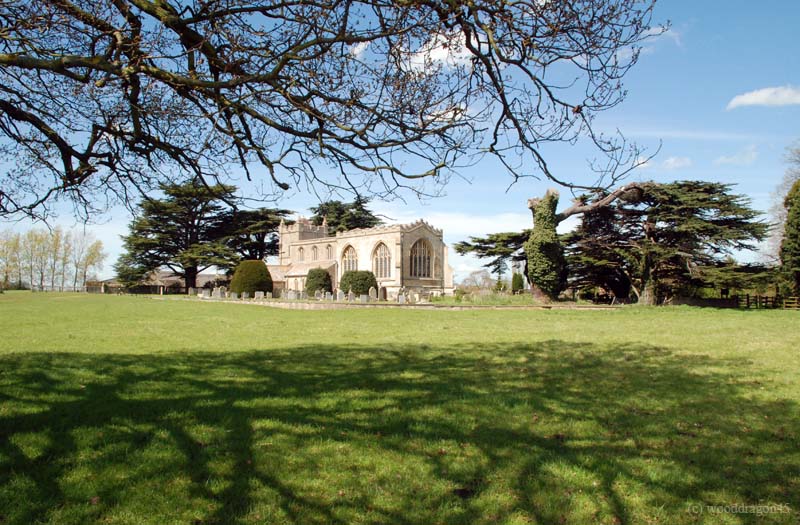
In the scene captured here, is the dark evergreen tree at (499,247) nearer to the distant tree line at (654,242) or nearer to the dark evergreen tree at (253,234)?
the distant tree line at (654,242)

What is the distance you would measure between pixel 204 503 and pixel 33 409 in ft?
8.40

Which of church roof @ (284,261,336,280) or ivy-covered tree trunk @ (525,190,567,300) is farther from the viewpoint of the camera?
church roof @ (284,261,336,280)

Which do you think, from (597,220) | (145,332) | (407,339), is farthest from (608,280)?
(145,332)

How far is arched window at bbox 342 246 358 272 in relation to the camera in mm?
47906

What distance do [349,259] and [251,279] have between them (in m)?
15.5

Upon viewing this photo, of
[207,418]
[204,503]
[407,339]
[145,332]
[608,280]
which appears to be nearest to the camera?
[204,503]

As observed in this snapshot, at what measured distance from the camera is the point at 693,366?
7555 millimetres

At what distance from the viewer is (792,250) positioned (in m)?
27.1

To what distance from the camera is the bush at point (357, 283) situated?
34.4 meters

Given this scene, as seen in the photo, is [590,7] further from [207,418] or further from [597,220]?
[597,220]

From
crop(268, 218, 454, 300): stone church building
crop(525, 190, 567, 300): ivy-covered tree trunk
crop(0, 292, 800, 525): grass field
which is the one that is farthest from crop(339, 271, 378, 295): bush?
crop(0, 292, 800, 525): grass field

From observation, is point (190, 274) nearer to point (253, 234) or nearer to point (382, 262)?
point (253, 234)

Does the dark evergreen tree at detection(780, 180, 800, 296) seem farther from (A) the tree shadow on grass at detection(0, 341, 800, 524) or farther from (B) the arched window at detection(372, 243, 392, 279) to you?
(B) the arched window at detection(372, 243, 392, 279)

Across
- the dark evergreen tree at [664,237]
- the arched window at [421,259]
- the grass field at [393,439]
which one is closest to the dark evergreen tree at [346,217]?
the arched window at [421,259]
